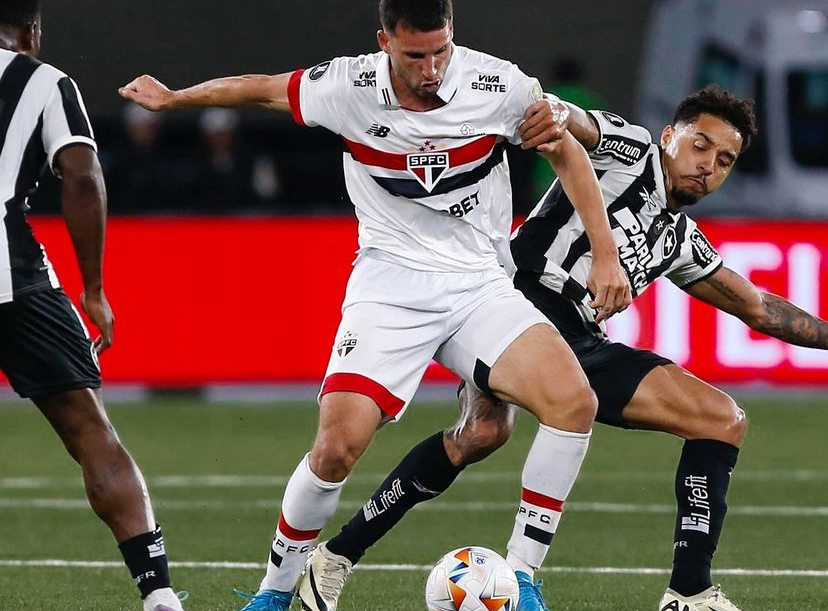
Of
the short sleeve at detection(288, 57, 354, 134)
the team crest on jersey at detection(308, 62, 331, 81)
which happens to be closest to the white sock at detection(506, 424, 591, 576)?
the short sleeve at detection(288, 57, 354, 134)

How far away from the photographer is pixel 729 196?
19.0 metres

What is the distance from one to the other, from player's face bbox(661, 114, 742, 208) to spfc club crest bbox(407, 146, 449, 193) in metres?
0.97

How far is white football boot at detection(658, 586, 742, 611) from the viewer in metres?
5.83

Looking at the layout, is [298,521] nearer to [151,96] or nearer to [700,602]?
[700,602]

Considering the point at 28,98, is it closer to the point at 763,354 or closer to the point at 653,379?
the point at 653,379

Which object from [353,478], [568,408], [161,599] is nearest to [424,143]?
[568,408]

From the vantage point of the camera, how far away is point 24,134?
5.27 m

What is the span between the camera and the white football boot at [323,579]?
606 cm

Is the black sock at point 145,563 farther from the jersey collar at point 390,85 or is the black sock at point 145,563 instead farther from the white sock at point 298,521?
the jersey collar at point 390,85

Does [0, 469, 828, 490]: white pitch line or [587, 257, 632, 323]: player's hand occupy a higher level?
[587, 257, 632, 323]: player's hand

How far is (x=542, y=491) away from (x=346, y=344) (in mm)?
851

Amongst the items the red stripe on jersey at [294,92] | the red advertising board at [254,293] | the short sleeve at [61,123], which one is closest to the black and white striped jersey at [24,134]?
the short sleeve at [61,123]

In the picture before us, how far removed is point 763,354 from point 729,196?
21.5ft

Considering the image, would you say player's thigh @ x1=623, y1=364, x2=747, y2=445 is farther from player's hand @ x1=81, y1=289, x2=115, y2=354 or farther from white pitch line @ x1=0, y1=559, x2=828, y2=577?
player's hand @ x1=81, y1=289, x2=115, y2=354
